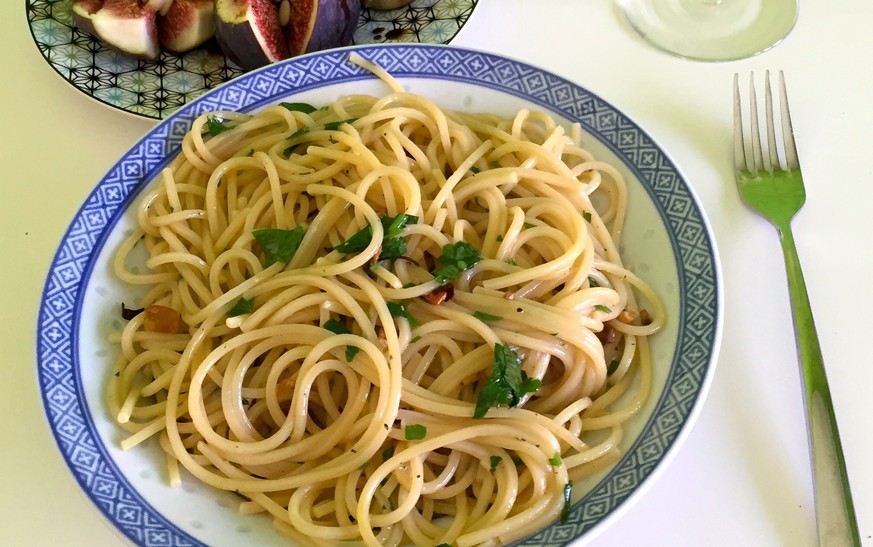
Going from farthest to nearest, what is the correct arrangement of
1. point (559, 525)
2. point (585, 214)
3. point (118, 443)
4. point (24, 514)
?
point (585, 214) → point (24, 514) → point (118, 443) → point (559, 525)

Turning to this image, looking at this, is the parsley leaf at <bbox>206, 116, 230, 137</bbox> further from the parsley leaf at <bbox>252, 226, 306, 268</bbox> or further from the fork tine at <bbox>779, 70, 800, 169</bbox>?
the fork tine at <bbox>779, 70, 800, 169</bbox>

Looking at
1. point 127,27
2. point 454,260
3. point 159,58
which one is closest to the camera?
point 454,260

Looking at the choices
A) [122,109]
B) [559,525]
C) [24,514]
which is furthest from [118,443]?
[122,109]

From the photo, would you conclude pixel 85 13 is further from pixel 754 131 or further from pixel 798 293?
pixel 798 293

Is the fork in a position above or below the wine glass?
below

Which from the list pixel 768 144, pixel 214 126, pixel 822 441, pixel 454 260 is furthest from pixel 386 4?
pixel 822 441

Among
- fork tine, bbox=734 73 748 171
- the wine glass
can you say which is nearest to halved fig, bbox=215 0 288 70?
the wine glass

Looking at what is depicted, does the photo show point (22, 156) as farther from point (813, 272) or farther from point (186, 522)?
point (813, 272)
